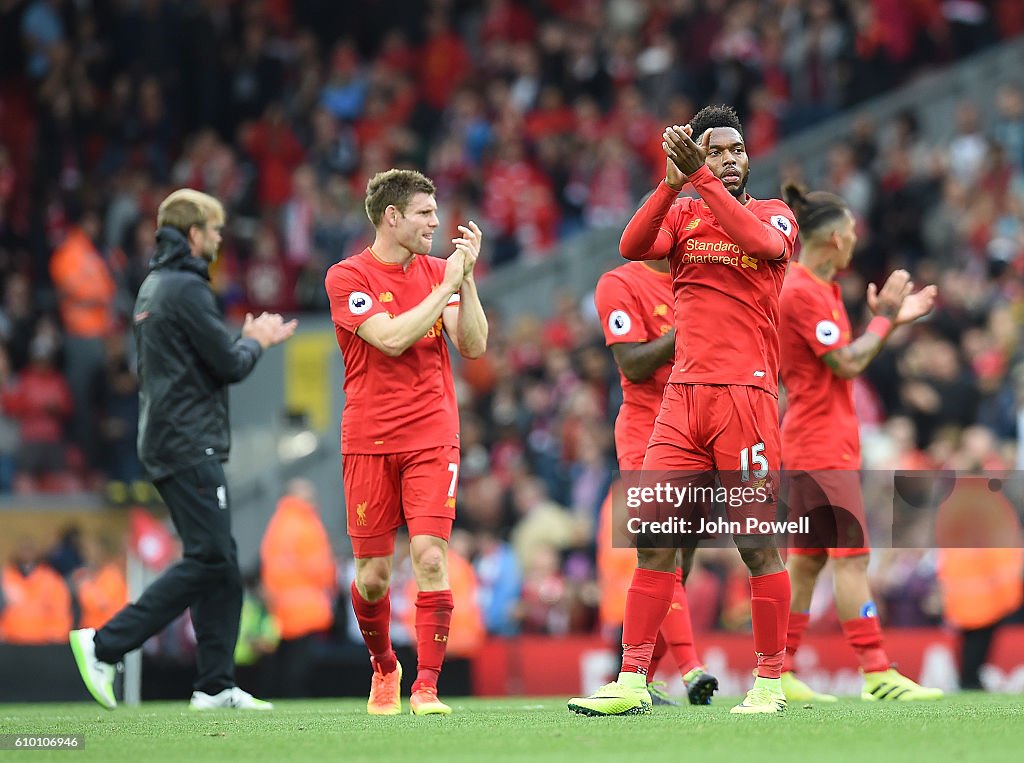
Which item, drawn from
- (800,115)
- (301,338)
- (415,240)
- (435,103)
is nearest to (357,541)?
(415,240)

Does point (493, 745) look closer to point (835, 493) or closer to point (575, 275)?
point (835, 493)

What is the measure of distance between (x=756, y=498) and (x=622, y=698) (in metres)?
1.08

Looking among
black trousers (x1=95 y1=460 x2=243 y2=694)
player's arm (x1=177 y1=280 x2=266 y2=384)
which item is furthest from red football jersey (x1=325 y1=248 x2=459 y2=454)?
black trousers (x1=95 y1=460 x2=243 y2=694)

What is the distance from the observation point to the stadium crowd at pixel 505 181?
15883 millimetres

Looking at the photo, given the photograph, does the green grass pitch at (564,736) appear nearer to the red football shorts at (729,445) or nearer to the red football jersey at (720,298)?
the red football shorts at (729,445)

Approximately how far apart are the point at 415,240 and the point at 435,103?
15544mm

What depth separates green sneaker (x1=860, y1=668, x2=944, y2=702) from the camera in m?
9.31

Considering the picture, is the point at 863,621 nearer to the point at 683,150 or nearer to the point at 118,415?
the point at 683,150

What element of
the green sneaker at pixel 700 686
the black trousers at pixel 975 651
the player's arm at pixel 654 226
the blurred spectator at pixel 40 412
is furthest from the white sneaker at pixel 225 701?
the blurred spectator at pixel 40 412

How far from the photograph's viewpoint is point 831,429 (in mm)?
9469

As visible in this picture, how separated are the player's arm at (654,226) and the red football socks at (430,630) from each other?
196 centimetres

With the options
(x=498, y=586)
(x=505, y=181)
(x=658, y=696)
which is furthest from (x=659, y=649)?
(x=505, y=181)

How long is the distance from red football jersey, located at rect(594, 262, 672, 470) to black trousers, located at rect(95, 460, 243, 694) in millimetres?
2204

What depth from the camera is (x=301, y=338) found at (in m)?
19.8
